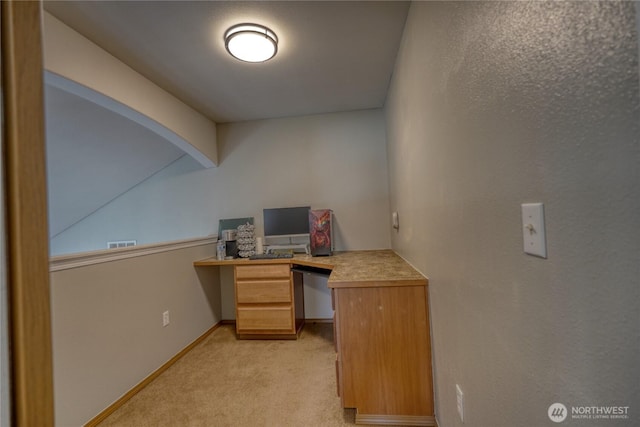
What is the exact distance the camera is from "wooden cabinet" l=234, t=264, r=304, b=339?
2.56 m

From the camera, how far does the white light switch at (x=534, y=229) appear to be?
529mm

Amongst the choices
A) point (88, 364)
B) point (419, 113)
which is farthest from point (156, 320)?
point (419, 113)

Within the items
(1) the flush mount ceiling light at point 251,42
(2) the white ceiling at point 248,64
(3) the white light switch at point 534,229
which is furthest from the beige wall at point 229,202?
(3) the white light switch at point 534,229

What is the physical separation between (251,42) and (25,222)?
5.62ft

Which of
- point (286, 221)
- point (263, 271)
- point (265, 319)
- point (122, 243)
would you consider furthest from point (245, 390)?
point (122, 243)

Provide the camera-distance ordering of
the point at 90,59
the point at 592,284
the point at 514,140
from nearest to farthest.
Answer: the point at 592,284 < the point at 514,140 < the point at 90,59

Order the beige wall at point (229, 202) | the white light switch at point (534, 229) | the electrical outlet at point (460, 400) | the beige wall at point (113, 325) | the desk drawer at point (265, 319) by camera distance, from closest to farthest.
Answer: the white light switch at point (534, 229), the electrical outlet at point (460, 400), the beige wall at point (113, 325), the beige wall at point (229, 202), the desk drawer at point (265, 319)

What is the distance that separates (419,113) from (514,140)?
3.09ft

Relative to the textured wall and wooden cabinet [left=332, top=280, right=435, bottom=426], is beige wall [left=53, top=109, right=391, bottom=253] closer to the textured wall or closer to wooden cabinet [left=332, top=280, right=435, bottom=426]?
wooden cabinet [left=332, top=280, right=435, bottom=426]

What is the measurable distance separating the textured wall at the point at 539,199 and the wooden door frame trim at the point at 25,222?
2.82 ft

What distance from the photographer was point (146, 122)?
2262 millimetres

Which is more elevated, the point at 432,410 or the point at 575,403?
the point at 575,403

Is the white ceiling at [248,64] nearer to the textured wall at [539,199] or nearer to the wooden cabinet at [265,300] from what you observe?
the textured wall at [539,199]

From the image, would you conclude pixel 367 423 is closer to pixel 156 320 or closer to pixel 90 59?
pixel 156 320
